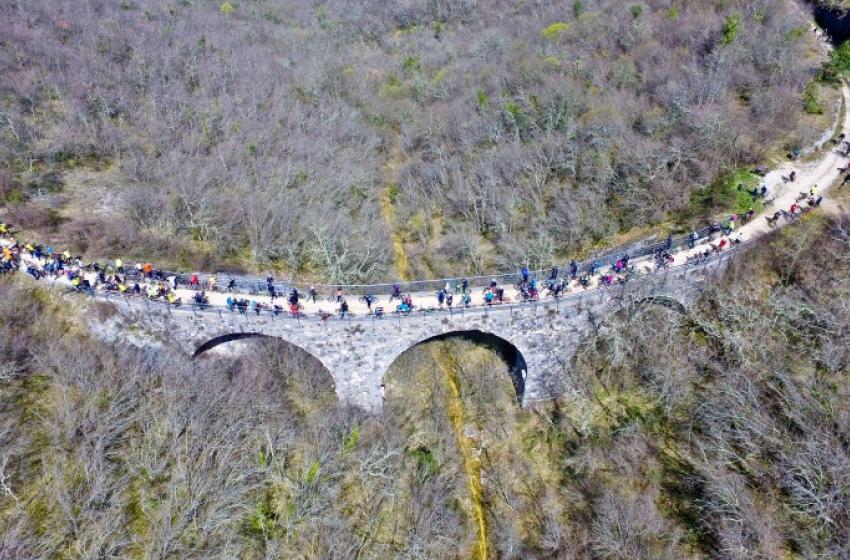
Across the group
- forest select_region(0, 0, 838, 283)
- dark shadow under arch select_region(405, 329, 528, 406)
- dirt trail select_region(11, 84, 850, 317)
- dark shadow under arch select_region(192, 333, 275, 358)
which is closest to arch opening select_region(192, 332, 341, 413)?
dark shadow under arch select_region(192, 333, 275, 358)

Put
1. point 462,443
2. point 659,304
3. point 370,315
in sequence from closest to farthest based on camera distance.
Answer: point 370,315, point 659,304, point 462,443

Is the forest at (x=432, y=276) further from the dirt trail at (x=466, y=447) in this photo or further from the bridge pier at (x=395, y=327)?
the bridge pier at (x=395, y=327)

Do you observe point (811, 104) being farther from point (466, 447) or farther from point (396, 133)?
point (466, 447)

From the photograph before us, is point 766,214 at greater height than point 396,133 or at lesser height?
lesser

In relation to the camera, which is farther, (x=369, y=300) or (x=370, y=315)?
(x=369, y=300)

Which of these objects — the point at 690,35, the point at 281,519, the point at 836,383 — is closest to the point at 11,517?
the point at 281,519

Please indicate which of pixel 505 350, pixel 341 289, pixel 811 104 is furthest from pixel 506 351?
pixel 811 104

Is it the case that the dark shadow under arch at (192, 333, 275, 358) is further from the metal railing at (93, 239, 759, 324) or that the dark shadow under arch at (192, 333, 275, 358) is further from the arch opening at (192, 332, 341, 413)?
the metal railing at (93, 239, 759, 324)
